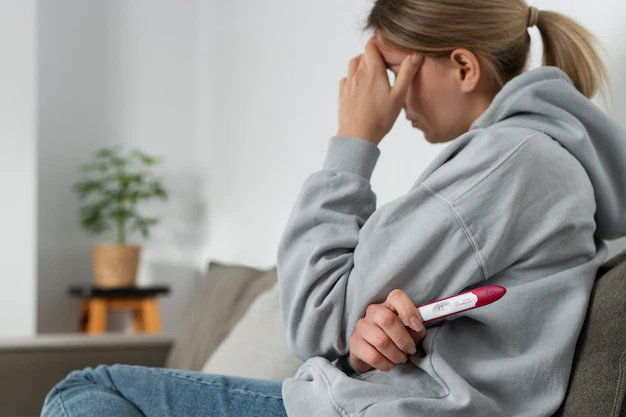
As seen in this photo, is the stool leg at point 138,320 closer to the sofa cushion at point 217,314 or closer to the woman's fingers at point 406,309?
the sofa cushion at point 217,314

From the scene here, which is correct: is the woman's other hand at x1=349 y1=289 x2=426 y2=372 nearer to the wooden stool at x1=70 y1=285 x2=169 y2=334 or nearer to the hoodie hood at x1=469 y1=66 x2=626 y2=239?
the hoodie hood at x1=469 y1=66 x2=626 y2=239

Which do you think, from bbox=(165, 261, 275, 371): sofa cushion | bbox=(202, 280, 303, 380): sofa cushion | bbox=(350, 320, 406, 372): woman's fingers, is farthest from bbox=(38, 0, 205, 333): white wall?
bbox=(350, 320, 406, 372): woman's fingers

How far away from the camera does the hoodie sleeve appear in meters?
0.81

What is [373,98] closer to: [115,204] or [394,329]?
[394,329]

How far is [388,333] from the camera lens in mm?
791

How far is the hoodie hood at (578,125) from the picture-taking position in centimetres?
92

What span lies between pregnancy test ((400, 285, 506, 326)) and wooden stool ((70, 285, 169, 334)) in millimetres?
2602

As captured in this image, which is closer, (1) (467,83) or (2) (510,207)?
(2) (510,207)

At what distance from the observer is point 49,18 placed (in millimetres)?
3498

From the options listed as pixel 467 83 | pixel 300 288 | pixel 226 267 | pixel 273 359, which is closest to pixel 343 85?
pixel 467 83

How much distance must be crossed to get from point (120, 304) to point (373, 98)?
99.0 inches

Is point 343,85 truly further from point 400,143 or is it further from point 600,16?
point 400,143

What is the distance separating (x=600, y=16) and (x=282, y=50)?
1500mm

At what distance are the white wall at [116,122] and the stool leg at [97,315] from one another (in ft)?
1.34
